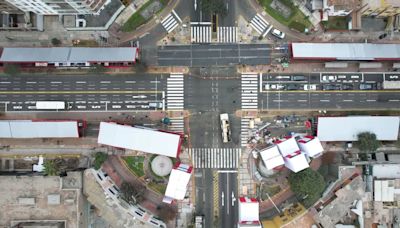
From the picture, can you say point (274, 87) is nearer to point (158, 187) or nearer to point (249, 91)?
point (249, 91)

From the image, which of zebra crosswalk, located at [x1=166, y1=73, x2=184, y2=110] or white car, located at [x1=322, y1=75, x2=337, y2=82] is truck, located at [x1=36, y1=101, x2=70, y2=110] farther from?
white car, located at [x1=322, y1=75, x2=337, y2=82]

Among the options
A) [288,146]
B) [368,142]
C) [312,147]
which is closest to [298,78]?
[288,146]

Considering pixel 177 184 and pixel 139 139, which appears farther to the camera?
pixel 139 139

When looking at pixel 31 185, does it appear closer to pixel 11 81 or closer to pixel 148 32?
pixel 11 81

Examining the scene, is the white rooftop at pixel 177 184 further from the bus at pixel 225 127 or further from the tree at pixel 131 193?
the bus at pixel 225 127

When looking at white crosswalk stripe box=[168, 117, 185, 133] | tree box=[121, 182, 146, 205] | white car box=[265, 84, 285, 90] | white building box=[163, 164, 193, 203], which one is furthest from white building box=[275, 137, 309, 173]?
tree box=[121, 182, 146, 205]
